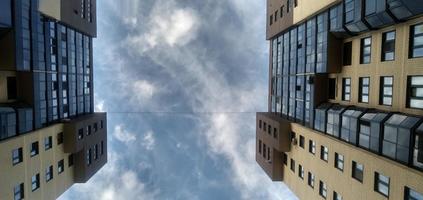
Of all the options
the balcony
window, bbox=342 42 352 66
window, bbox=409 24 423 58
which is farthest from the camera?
the balcony

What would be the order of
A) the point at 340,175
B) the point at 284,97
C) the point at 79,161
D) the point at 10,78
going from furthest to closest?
the point at 284,97, the point at 79,161, the point at 10,78, the point at 340,175

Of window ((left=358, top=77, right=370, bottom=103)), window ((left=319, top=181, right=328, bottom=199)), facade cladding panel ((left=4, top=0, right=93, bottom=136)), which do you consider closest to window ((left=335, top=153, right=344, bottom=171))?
window ((left=319, top=181, right=328, bottom=199))

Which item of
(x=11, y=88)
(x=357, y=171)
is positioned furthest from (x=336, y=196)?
(x=11, y=88)

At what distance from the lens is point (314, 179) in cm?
3559

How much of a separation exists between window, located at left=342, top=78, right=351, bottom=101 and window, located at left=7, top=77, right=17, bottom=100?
1280 inches

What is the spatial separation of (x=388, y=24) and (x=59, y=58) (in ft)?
115

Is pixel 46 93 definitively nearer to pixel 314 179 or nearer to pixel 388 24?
pixel 314 179

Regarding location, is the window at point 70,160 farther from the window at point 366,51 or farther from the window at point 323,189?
the window at point 366,51

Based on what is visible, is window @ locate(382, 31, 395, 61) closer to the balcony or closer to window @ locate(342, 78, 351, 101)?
window @ locate(342, 78, 351, 101)

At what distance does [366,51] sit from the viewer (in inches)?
1128

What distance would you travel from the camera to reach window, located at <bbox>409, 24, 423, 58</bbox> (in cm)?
2108

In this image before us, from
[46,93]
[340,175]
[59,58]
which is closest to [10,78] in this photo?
[46,93]

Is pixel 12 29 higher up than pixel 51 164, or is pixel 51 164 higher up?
pixel 12 29

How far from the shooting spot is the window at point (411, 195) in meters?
19.2
